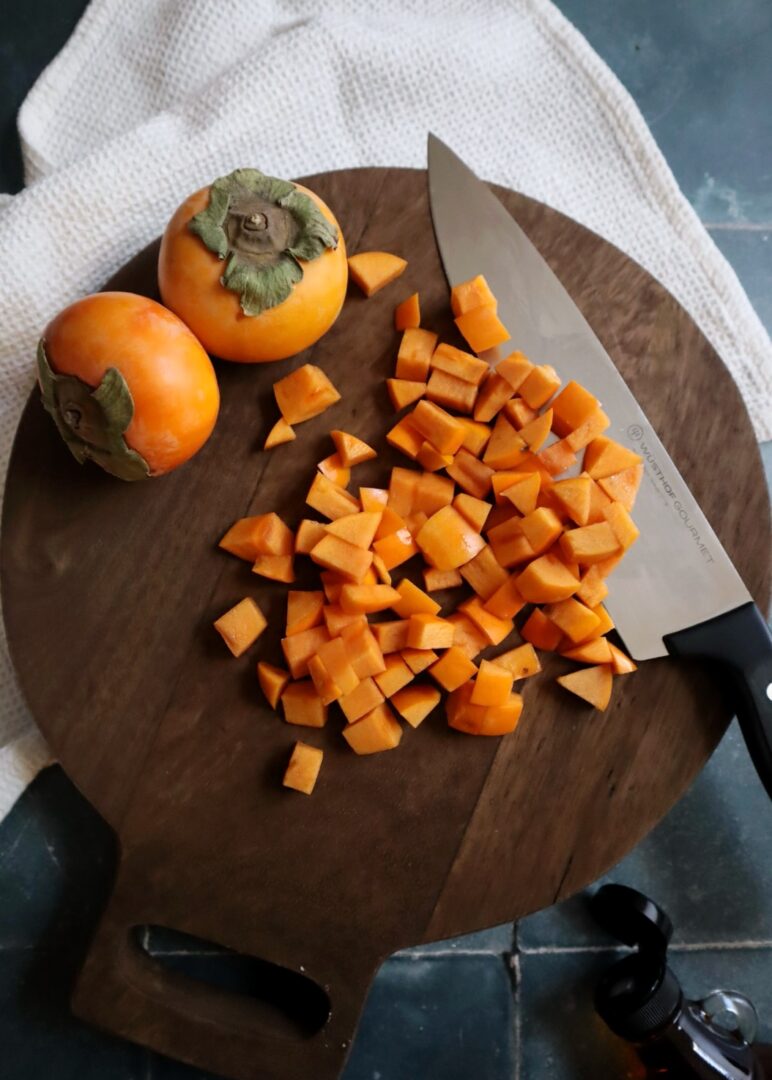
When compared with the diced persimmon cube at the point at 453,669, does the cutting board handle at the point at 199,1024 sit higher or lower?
lower

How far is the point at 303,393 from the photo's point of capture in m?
1.30

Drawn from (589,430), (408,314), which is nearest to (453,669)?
(589,430)

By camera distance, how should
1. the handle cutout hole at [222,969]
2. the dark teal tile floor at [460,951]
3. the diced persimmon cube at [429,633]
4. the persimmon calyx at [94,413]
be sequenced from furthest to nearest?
the dark teal tile floor at [460,951]
the handle cutout hole at [222,969]
the diced persimmon cube at [429,633]
the persimmon calyx at [94,413]

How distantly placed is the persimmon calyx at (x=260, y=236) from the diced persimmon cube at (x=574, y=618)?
20.8 inches

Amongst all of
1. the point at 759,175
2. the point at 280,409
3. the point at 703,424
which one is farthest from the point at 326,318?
the point at 759,175

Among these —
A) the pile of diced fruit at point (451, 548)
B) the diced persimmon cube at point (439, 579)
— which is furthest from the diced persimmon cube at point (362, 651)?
the diced persimmon cube at point (439, 579)

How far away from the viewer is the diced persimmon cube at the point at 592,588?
128cm

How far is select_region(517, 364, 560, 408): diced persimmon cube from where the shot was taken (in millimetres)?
1290

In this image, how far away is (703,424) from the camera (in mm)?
1355

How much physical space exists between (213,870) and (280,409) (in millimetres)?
620

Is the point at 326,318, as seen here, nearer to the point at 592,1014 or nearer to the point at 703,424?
the point at 703,424

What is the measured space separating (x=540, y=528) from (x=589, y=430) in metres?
0.15

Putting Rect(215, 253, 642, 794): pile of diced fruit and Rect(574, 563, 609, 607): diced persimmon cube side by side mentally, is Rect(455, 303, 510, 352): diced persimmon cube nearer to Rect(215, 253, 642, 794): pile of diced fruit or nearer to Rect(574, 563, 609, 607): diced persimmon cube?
Rect(215, 253, 642, 794): pile of diced fruit

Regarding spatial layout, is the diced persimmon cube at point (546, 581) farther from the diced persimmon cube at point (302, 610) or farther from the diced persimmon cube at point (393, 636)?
the diced persimmon cube at point (302, 610)
